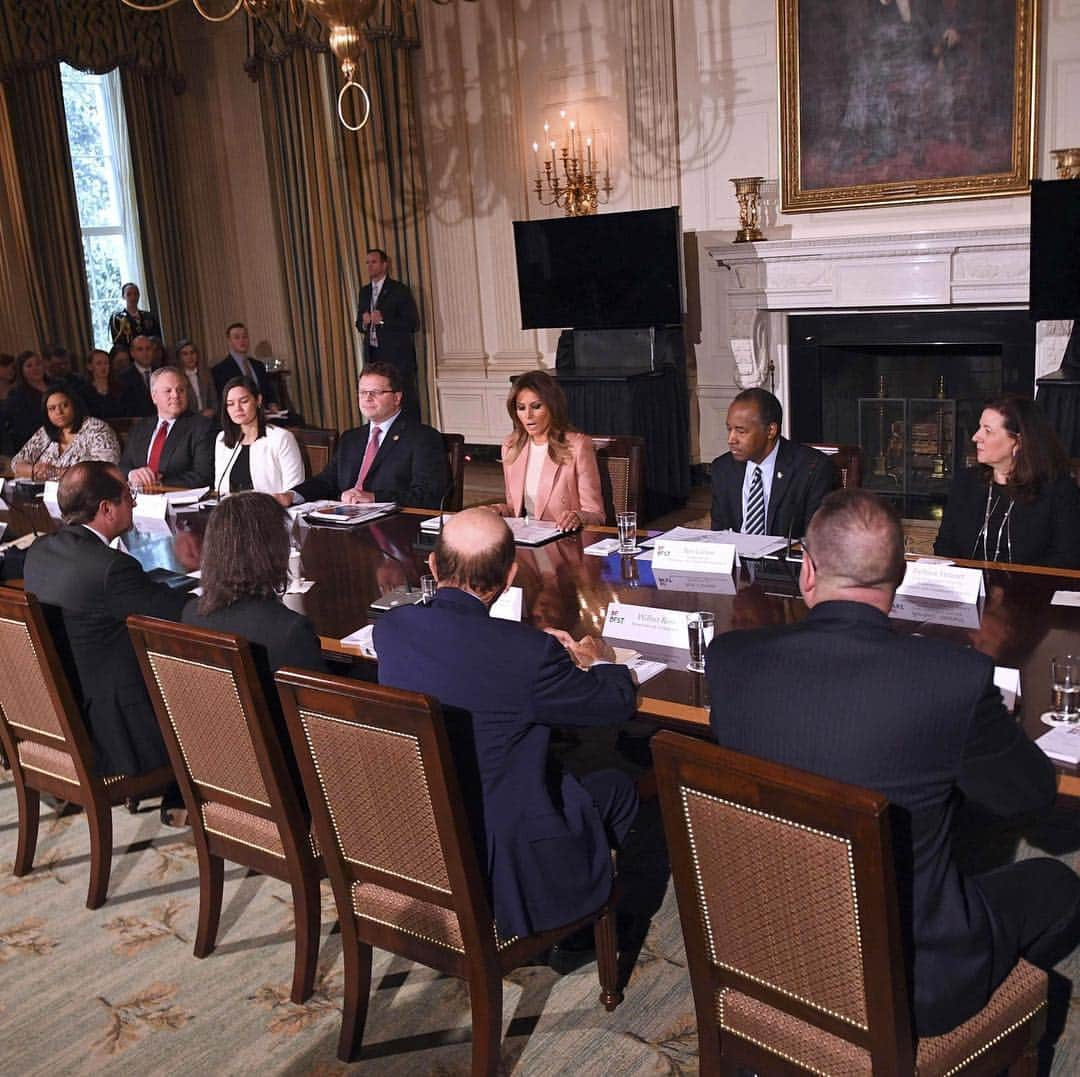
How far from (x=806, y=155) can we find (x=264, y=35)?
456cm

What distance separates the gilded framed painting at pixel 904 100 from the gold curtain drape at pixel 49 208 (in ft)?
19.3

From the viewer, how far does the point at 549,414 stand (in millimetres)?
4508

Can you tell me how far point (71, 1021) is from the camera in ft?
9.05

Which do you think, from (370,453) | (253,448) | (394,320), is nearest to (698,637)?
(370,453)

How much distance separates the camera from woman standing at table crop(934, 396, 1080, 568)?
141 inches

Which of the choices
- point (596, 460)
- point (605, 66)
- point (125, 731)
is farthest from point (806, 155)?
point (125, 731)

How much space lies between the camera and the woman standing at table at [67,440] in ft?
18.8

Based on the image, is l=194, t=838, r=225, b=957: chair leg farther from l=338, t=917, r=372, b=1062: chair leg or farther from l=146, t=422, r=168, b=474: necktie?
l=146, t=422, r=168, b=474: necktie

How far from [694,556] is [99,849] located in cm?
181

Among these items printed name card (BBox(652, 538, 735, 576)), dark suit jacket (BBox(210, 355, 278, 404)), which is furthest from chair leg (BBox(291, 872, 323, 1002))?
dark suit jacket (BBox(210, 355, 278, 404))

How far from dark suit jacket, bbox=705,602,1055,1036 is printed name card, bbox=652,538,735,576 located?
142 centimetres

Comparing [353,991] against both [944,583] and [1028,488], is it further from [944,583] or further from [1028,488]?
[1028,488]

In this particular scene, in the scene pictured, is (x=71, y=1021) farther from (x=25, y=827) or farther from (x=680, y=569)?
(x=680, y=569)

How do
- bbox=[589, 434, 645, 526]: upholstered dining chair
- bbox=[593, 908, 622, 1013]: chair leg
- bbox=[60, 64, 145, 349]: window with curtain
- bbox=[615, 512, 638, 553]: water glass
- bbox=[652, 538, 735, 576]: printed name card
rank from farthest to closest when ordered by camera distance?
bbox=[60, 64, 145, 349]: window with curtain → bbox=[589, 434, 645, 526]: upholstered dining chair → bbox=[615, 512, 638, 553]: water glass → bbox=[652, 538, 735, 576]: printed name card → bbox=[593, 908, 622, 1013]: chair leg
